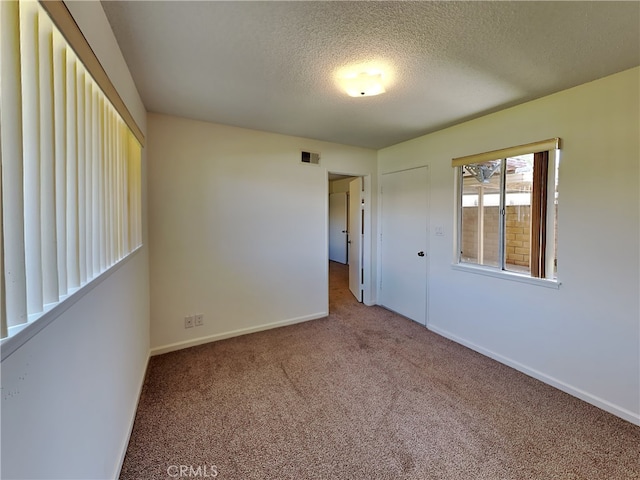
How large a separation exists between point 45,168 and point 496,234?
324cm

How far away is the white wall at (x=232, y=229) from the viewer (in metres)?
2.78

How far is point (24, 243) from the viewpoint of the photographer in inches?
27.7

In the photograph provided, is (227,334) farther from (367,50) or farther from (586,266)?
(586,266)

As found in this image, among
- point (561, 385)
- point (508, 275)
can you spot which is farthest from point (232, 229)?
point (561, 385)

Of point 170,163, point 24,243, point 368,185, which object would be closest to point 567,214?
point 368,185

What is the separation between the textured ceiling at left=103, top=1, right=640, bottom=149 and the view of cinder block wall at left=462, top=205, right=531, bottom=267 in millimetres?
986

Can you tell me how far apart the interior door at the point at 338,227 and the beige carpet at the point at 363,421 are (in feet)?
16.2

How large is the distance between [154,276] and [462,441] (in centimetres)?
287

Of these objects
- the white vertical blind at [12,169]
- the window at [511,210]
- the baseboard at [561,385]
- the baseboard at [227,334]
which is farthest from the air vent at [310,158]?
the white vertical blind at [12,169]

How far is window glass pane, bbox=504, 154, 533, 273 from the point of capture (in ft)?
8.16

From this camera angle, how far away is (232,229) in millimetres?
3100

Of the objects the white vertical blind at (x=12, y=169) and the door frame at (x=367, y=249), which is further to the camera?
the door frame at (x=367, y=249)

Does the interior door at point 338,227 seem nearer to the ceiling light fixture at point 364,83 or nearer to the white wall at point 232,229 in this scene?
the white wall at point 232,229

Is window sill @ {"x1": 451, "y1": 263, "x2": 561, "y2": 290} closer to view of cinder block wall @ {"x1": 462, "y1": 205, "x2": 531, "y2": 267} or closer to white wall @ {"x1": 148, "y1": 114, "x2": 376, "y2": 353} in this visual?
view of cinder block wall @ {"x1": 462, "y1": 205, "x2": 531, "y2": 267}
